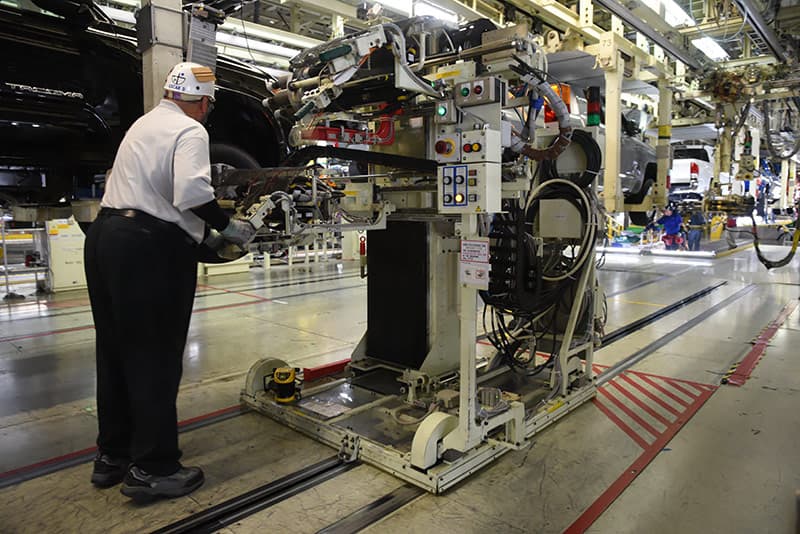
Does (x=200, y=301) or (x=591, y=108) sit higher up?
(x=591, y=108)

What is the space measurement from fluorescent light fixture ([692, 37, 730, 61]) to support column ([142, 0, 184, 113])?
5.95 metres

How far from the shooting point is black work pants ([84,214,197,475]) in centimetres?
235

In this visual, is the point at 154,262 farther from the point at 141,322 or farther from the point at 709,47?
the point at 709,47

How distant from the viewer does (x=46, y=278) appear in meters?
8.41

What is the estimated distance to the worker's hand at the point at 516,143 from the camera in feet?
10.3

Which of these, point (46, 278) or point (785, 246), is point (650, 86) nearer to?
point (46, 278)

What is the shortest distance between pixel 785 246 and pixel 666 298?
11.4 meters

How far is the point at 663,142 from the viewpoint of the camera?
227 inches

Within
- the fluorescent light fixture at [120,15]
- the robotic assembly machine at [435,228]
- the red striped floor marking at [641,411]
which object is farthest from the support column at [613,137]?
the fluorescent light fixture at [120,15]

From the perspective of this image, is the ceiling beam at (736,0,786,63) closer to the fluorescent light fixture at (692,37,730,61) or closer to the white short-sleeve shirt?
the fluorescent light fixture at (692,37,730,61)

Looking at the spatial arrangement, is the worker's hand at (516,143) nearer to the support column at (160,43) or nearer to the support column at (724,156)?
the support column at (160,43)

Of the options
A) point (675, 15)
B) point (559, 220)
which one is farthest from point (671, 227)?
point (559, 220)

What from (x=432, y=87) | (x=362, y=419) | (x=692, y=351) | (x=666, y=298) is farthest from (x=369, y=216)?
(x=666, y=298)

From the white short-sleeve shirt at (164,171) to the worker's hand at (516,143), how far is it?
1711 millimetres
